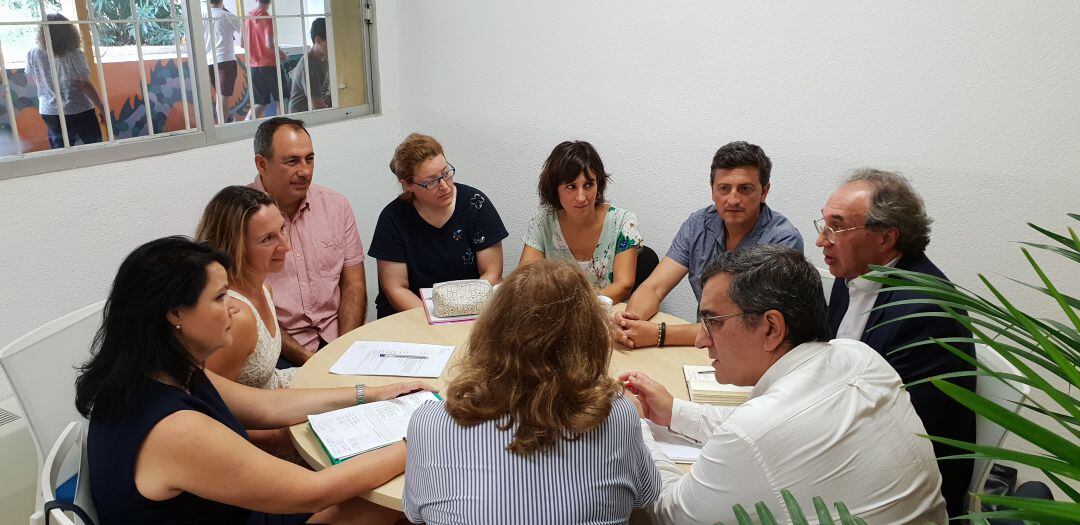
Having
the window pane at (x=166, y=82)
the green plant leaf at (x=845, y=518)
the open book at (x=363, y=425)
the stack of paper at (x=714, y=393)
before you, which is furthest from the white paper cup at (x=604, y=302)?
the window pane at (x=166, y=82)

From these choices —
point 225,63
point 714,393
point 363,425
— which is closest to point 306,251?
point 225,63

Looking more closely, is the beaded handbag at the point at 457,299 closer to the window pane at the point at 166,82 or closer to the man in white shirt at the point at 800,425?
the man in white shirt at the point at 800,425

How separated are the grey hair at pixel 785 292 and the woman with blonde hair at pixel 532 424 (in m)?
0.34

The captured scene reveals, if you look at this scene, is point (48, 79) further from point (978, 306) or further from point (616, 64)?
point (978, 306)

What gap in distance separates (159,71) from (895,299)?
9.79 ft

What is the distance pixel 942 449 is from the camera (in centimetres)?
183

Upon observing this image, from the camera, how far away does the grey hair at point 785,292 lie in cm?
160

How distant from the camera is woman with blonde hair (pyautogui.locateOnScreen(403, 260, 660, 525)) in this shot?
1.40 meters

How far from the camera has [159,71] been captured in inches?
128

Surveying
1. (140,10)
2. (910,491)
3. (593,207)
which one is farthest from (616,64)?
(910,491)

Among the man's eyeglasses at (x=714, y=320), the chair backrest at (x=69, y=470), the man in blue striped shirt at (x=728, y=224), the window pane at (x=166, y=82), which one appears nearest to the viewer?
the chair backrest at (x=69, y=470)

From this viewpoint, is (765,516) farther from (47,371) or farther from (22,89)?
(22,89)

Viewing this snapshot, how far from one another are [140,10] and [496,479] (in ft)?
8.90

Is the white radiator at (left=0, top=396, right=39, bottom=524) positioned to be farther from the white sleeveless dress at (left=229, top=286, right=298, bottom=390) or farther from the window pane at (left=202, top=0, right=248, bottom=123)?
the window pane at (left=202, top=0, right=248, bottom=123)
